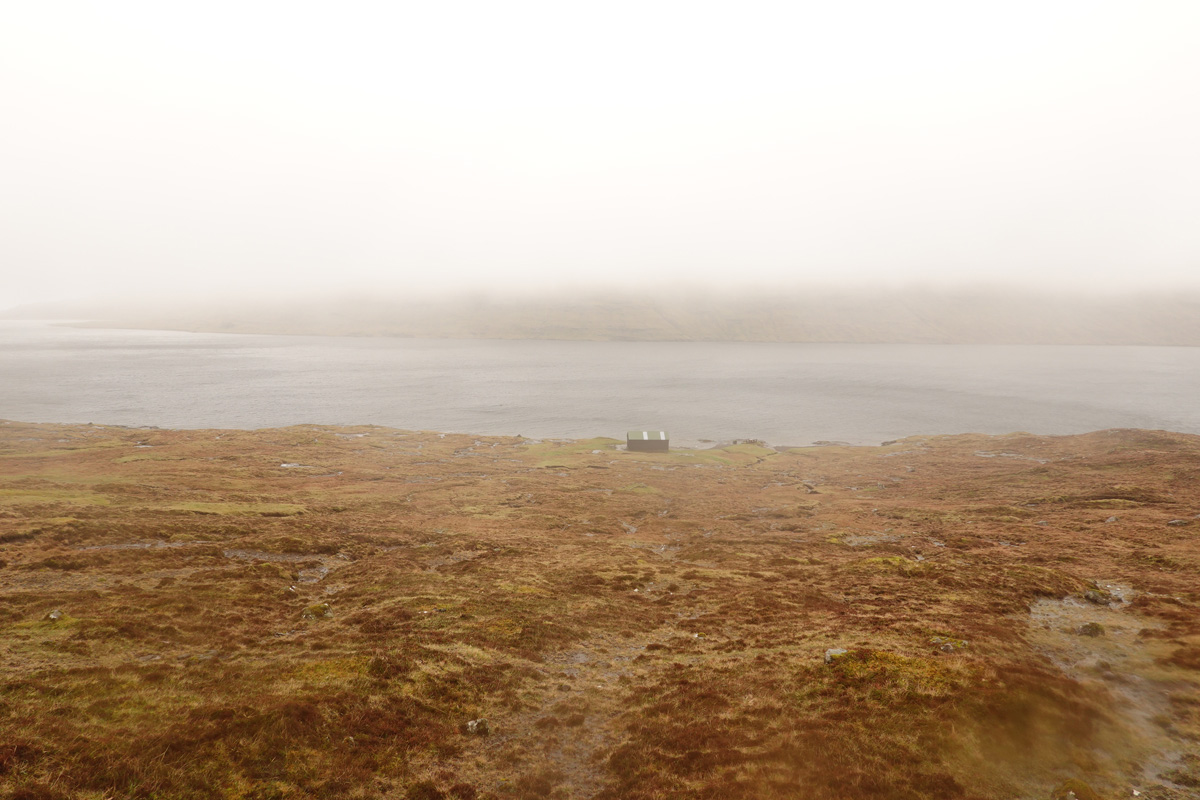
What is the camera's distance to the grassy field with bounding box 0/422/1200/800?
62.7 feet

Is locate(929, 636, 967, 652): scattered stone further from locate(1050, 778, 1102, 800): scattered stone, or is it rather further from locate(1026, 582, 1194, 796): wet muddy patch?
locate(1050, 778, 1102, 800): scattered stone

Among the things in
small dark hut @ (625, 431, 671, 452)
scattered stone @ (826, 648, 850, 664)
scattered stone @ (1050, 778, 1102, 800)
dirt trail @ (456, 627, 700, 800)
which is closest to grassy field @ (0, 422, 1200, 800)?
dirt trail @ (456, 627, 700, 800)

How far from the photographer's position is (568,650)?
30828mm

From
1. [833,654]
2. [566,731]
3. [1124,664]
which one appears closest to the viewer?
[566,731]

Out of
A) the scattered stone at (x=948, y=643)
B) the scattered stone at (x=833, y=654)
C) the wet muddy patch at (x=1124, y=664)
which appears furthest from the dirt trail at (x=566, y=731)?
the wet muddy patch at (x=1124, y=664)

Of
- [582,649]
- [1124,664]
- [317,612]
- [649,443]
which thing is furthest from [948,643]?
[649,443]

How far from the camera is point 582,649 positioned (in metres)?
31.1

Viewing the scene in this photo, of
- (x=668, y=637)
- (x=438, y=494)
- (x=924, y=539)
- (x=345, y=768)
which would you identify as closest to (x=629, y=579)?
(x=668, y=637)

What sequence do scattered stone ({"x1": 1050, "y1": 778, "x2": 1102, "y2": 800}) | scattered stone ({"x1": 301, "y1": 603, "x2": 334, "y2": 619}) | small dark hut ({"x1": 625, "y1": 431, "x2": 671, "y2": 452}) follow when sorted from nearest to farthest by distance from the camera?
scattered stone ({"x1": 1050, "y1": 778, "x2": 1102, "y2": 800}) → scattered stone ({"x1": 301, "y1": 603, "x2": 334, "y2": 619}) → small dark hut ({"x1": 625, "y1": 431, "x2": 671, "y2": 452})

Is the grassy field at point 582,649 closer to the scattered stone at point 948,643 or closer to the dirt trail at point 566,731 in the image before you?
the dirt trail at point 566,731

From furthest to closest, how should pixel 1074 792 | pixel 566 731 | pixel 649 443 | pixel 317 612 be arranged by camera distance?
1. pixel 649 443
2. pixel 317 612
3. pixel 566 731
4. pixel 1074 792

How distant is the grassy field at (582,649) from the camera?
19125mm

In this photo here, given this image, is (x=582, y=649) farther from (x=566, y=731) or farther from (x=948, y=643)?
(x=948, y=643)

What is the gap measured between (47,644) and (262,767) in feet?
47.5
